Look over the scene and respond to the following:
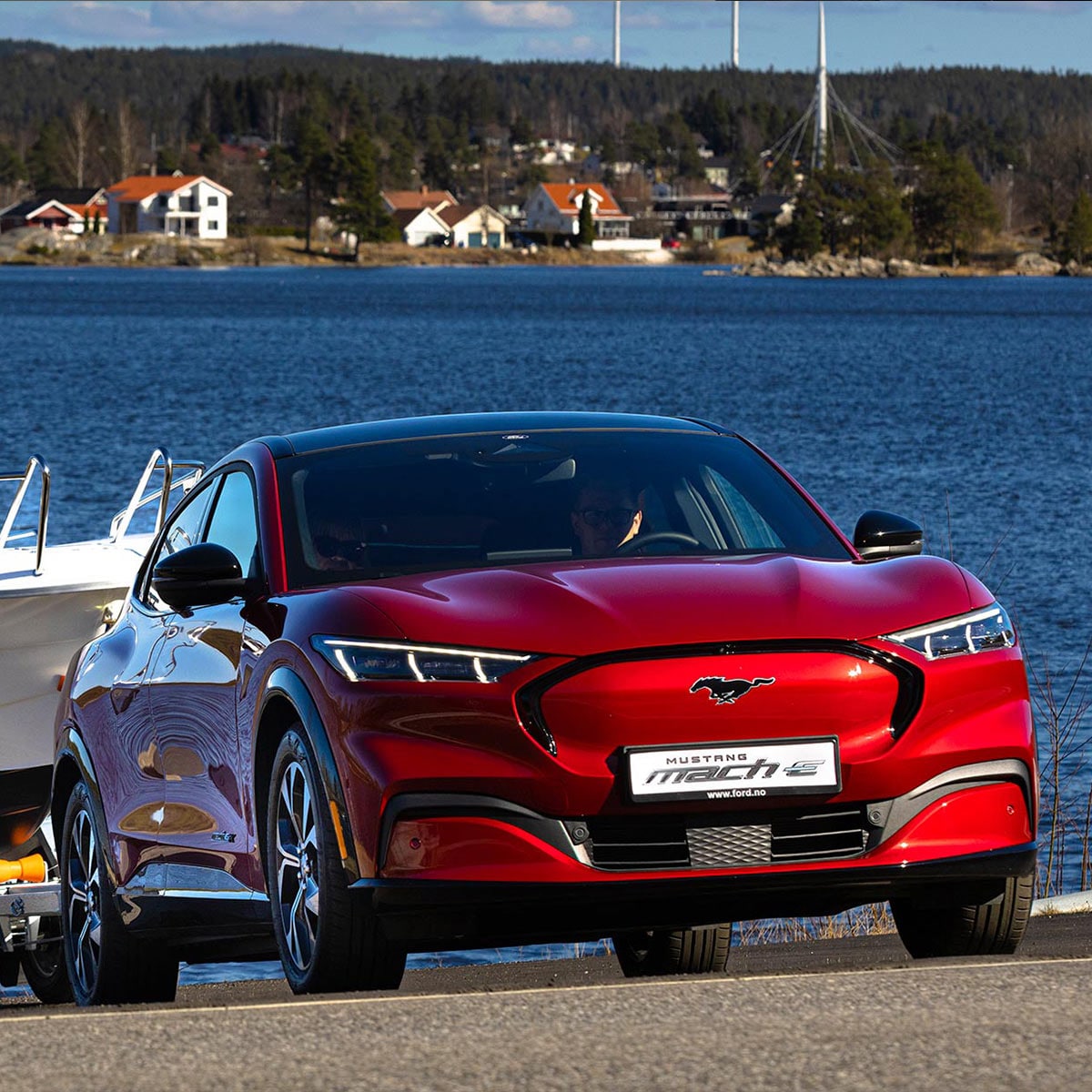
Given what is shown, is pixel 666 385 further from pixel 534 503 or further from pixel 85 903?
pixel 534 503

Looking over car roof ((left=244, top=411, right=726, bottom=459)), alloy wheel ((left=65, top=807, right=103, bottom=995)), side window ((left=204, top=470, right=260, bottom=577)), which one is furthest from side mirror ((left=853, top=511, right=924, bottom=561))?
alloy wheel ((left=65, top=807, right=103, bottom=995))

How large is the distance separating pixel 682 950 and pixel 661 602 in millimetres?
2012

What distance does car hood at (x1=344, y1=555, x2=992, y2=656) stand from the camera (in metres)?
5.73

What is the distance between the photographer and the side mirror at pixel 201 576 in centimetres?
653

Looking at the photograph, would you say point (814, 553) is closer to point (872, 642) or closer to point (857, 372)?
point (872, 642)

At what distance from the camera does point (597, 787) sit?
18.5 ft

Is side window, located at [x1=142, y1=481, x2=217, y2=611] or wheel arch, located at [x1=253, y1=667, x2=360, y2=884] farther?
side window, located at [x1=142, y1=481, x2=217, y2=611]

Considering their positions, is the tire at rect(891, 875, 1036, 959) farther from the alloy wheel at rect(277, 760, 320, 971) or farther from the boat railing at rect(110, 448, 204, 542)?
the boat railing at rect(110, 448, 204, 542)

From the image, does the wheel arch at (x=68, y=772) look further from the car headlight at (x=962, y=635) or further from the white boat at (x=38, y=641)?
the car headlight at (x=962, y=635)

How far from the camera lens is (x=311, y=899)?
605cm

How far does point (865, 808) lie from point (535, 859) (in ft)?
2.74

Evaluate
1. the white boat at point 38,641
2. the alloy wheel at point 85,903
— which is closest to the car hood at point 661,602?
the alloy wheel at point 85,903

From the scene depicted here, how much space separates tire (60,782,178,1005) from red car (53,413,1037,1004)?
548 mm

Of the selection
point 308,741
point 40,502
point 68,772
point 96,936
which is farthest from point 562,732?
point 40,502
